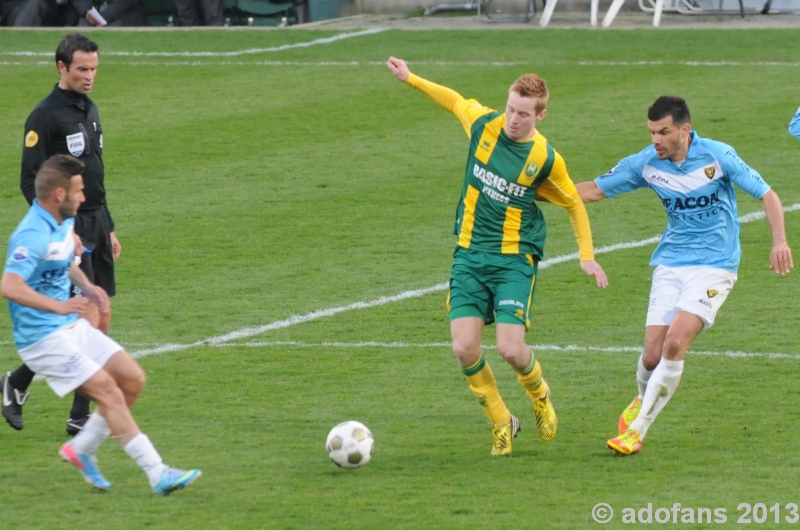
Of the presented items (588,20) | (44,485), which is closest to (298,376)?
(44,485)

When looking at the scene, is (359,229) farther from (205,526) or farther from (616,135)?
(205,526)

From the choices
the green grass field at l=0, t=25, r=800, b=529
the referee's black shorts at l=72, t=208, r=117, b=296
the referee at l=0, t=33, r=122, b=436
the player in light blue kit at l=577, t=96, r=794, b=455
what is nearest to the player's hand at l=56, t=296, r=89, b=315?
the green grass field at l=0, t=25, r=800, b=529

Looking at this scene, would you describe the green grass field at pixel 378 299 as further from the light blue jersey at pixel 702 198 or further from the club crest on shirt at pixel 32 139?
the club crest on shirt at pixel 32 139

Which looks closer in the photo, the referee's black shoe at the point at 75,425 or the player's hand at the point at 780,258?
the player's hand at the point at 780,258

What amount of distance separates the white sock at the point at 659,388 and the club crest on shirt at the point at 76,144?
10.9ft

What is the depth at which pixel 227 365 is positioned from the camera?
8.52 m

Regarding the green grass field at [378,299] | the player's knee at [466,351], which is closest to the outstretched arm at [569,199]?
the player's knee at [466,351]

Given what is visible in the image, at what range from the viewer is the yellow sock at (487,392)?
692 centimetres

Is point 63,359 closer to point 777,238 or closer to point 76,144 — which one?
point 76,144

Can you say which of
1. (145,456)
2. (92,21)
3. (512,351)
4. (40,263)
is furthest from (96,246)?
(92,21)

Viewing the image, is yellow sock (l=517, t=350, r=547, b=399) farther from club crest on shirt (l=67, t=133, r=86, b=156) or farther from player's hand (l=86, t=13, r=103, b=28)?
player's hand (l=86, t=13, r=103, b=28)

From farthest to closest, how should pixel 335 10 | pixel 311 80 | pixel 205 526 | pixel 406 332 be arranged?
pixel 335 10 → pixel 311 80 → pixel 406 332 → pixel 205 526

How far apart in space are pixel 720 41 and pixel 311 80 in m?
6.05

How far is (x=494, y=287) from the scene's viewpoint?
7.00m
